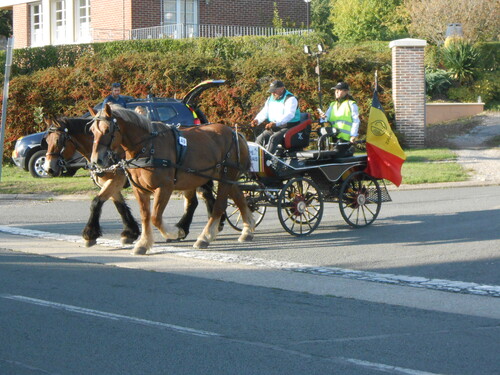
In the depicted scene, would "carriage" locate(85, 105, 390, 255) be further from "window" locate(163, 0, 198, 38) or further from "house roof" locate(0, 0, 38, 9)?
"house roof" locate(0, 0, 38, 9)

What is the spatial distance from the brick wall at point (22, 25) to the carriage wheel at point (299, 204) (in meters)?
31.3

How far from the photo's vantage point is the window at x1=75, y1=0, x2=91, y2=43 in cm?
3794

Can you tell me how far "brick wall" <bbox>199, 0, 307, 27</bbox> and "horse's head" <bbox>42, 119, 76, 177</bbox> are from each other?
2629cm

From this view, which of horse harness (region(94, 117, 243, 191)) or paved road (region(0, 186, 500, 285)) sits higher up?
horse harness (region(94, 117, 243, 191))

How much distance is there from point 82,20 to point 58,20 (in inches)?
75.8

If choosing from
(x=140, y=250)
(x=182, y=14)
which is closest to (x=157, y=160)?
(x=140, y=250)

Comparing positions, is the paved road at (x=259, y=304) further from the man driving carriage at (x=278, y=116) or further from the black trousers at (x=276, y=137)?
the man driving carriage at (x=278, y=116)

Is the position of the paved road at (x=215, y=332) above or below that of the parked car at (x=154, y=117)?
below

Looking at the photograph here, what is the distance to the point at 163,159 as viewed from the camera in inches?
433

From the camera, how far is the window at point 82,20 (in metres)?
37.9

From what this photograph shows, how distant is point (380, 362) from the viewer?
6133 millimetres

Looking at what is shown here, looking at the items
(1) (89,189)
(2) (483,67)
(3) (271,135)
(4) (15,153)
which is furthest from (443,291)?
(2) (483,67)

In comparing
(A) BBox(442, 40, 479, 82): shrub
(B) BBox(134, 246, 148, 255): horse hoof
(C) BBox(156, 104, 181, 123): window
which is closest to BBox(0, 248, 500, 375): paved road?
(B) BBox(134, 246, 148, 255): horse hoof

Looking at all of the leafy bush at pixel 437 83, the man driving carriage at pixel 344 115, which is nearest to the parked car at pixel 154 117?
the man driving carriage at pixel 344 115
